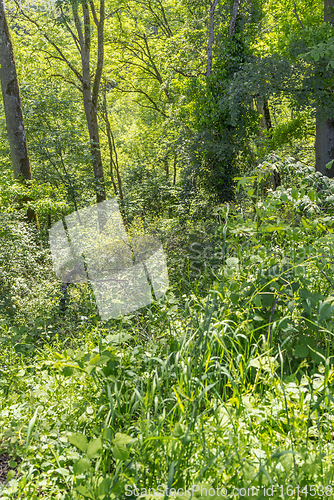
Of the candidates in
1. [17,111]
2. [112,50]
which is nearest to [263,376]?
[17,111]

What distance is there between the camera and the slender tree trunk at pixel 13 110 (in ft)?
22.6

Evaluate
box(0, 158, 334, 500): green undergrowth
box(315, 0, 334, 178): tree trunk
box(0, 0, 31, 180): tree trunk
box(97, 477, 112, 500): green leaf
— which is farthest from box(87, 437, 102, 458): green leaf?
box(315, 0, 334, 178): tree trunk

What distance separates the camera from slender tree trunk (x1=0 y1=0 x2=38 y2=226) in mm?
6902

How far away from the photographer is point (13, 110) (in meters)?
7.16

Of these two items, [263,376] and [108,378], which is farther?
[263,376]

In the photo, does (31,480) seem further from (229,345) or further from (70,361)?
(229,345)

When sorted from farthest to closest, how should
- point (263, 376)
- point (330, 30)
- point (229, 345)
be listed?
point (330, 30) < point (229, 345) < point (263, 376)

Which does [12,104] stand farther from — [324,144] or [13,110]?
[324,144]

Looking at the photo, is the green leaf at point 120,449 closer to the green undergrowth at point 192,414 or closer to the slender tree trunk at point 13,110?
the green undergrowth at point 192,414

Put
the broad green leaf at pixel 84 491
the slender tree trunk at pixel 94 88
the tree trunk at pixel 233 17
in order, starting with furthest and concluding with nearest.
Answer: the slender tree trunk at pixel 94 88
the tree trunk at pixel 233 17
the broad green leaf at pixel 84 491

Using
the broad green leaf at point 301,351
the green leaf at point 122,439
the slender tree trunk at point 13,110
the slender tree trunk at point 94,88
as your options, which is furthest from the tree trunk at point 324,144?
the green leaf at point 122,439

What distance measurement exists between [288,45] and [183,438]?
840 centimetres

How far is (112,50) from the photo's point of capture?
1461 cm

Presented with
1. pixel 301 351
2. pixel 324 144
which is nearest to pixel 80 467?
pixel 301 351
